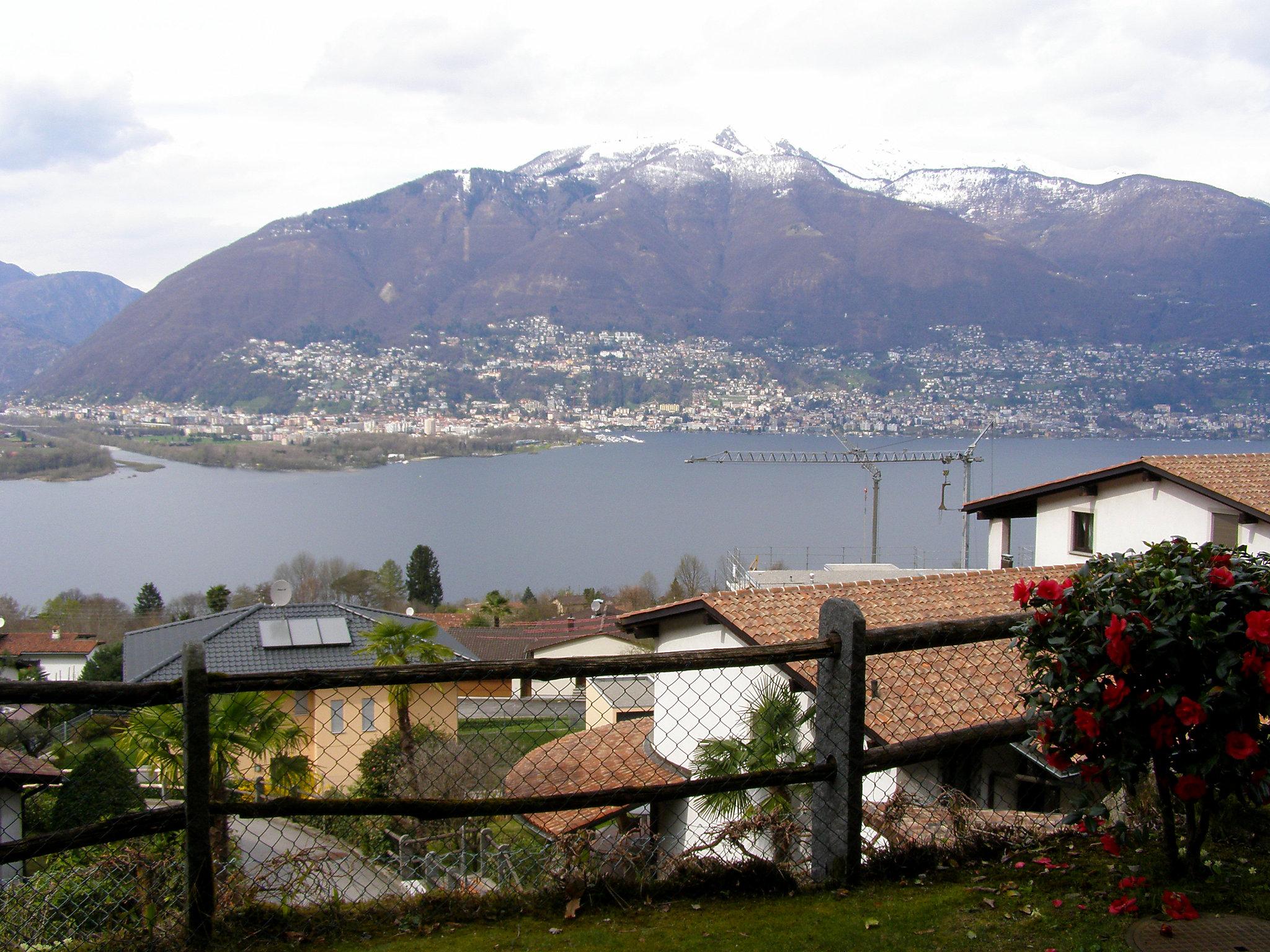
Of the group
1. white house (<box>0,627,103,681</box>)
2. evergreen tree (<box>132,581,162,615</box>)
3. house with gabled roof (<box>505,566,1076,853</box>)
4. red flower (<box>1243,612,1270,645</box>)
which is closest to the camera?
red flower (<box>1243,612,1270,645</box>)

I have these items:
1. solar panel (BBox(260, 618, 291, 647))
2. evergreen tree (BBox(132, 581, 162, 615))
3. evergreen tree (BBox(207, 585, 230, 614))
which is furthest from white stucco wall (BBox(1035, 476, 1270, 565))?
evergreen tree (BBox(132, 581, 162, 615))

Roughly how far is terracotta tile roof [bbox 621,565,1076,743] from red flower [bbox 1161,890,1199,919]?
572 cm

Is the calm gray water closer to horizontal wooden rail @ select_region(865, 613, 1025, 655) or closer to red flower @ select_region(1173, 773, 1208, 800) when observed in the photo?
horizontal wooden rail @ select_region(865, 613, 1025, 655)

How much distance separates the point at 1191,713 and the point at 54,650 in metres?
52.3

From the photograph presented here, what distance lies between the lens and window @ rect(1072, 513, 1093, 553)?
61.4ft

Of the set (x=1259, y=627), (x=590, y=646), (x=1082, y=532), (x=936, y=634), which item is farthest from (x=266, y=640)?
(x=1259, y=627)

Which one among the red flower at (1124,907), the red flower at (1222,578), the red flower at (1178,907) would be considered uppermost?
the red flower at (1222,578)

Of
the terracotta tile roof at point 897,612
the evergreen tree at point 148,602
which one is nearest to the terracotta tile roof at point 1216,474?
the terracotta tile roof at point 897,612

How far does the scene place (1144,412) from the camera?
190 metres

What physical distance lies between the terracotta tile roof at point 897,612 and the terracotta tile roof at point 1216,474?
12.0 ft

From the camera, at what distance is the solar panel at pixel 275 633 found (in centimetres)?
2278

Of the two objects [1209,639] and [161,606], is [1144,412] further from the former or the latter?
[1209,639]

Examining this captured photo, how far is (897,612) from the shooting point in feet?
41.7

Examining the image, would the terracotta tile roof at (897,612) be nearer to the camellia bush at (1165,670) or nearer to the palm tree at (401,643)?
Result: the palm tree at (401,643)
